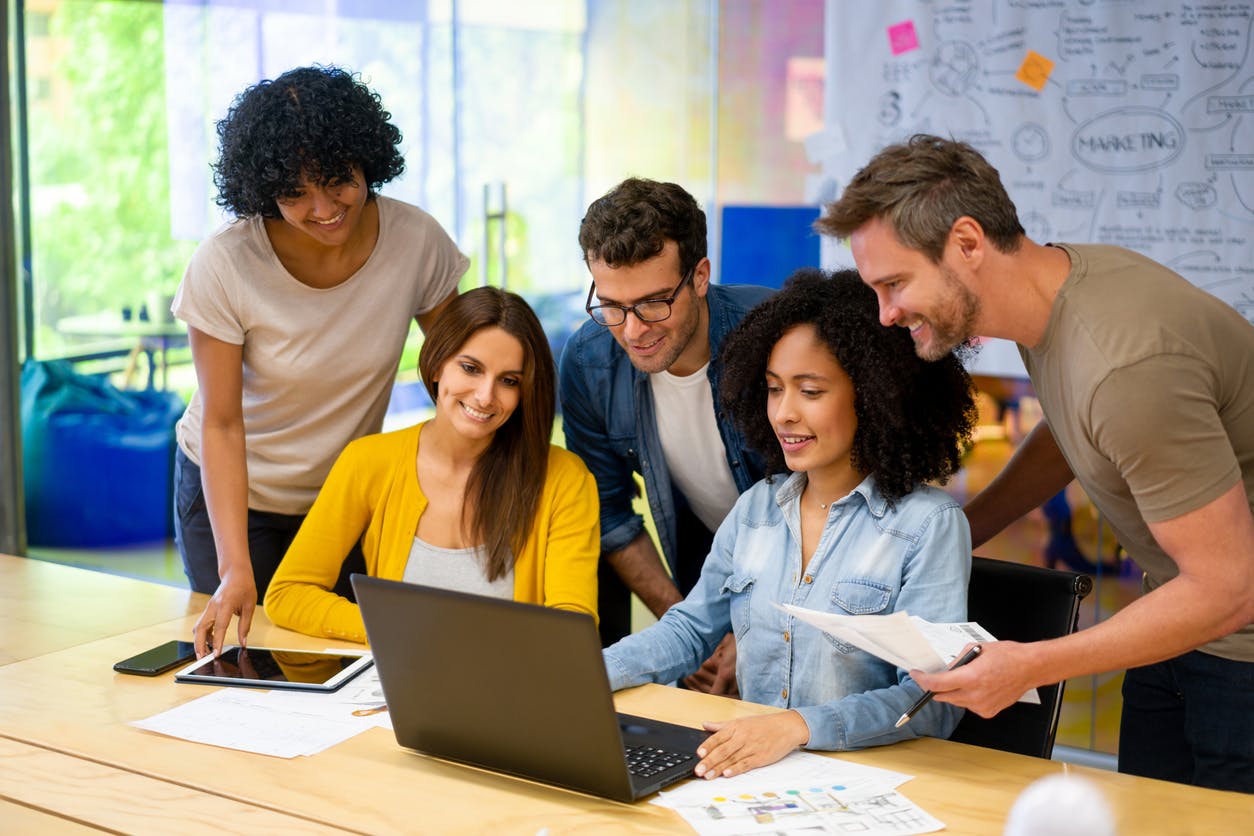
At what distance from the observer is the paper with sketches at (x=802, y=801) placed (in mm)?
1389

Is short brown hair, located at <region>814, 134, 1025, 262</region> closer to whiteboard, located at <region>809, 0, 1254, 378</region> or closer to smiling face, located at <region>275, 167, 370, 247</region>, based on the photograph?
smiling face, located at <region>275, 167, 370, 247</region>

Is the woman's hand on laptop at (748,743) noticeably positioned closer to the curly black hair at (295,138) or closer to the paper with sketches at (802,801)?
the paper with sketches at (802,801)

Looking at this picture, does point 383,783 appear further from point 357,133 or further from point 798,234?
point 798,234

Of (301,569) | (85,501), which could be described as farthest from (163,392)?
(301,569)

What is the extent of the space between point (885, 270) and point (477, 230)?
2.55 metres

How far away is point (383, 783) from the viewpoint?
1.52 metres

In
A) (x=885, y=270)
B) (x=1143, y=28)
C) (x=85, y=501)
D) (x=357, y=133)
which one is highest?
(x=1143, y=28)

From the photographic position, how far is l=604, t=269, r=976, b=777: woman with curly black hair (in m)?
1.78

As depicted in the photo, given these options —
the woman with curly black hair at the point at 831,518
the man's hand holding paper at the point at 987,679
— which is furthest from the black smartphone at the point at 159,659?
the man's hand holding paper at the point at 987,679

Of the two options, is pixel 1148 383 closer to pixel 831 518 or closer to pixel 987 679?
pixel 987 679

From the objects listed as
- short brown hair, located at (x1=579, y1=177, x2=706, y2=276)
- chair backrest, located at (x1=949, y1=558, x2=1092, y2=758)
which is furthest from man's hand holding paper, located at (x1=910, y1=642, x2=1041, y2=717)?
short brown hair, located at (x1=579, y1=177, x2=706, y2=276)

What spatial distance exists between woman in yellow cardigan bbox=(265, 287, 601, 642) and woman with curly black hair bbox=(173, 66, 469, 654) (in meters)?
0.17

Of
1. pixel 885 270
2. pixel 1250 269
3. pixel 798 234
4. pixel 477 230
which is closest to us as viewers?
pixel 885 270

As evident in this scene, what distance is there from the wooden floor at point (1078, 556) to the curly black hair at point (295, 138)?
1.82m
